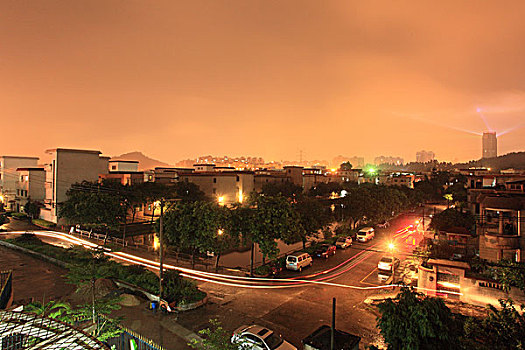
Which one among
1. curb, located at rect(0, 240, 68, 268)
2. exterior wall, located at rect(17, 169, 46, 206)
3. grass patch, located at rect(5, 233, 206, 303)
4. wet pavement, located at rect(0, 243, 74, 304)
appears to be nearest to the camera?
grass patch, located at rect(5, 233, 206, 303)

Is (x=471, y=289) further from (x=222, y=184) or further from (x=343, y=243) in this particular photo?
(x=222, y=184)

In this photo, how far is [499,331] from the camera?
27.5 feet

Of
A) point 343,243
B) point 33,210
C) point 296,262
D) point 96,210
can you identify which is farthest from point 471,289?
point 33,210

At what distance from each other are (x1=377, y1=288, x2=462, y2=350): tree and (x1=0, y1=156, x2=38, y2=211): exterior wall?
69590mm

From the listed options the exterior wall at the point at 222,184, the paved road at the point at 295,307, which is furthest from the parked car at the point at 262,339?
the exterior wall at the point at 222,184

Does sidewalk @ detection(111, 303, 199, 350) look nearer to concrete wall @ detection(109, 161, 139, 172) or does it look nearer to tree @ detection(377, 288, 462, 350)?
tree @ detection(377, 288, 462, 350)

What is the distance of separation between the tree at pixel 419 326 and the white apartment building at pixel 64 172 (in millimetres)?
46119

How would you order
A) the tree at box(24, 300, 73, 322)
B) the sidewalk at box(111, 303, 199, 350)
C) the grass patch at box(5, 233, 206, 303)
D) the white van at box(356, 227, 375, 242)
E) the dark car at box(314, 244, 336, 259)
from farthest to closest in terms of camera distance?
the white van at box(356, 227, 375, 242)
the dark car at box(314, 244, 336, 259)
the grass patch at box(5, 233, 206, 303)
the sidewalk at box(111, 303, 199, 350)
the tree at box(24, 300, 73, 322)

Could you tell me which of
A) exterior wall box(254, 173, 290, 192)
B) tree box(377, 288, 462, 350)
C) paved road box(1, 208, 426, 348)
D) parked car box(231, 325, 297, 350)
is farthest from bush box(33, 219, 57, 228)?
tree box(377, 288, 462, 350)

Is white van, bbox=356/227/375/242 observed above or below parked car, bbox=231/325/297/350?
below

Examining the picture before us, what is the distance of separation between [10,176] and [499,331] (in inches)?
3245

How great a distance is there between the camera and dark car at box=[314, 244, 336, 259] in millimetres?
27230

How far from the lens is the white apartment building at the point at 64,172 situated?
41.2 m

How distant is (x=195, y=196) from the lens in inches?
1950
